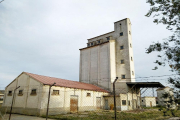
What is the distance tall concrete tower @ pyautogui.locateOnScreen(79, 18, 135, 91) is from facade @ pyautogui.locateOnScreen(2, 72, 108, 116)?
28.5 ft

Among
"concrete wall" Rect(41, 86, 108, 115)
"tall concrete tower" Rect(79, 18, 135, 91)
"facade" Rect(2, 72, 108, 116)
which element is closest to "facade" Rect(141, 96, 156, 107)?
"tall concrete tower" Rect(79, 18, 135, 91)

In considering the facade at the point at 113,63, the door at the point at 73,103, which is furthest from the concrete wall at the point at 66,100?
the facade at the point at 113,63

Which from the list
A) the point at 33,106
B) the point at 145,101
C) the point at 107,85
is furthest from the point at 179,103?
the point at 145,101

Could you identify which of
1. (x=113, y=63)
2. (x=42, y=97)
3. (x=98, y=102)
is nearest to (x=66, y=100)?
(x=42, y=97)

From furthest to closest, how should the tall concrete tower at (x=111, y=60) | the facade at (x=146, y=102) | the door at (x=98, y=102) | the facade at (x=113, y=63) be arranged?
the facade at (x=146, y=102) → the tall concrete tower at (x=111, y=60) → the facade at (x=113, y=63) → the door at (x=98, y=102)

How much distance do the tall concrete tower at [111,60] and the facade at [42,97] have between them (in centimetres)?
869

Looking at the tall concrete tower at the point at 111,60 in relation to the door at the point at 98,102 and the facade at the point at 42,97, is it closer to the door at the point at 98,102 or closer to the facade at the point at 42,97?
the door at the point at 98,102

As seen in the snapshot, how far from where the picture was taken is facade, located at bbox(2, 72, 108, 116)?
60.6 ft

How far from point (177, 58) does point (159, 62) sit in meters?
0.77

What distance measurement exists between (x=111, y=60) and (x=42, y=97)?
19998mm

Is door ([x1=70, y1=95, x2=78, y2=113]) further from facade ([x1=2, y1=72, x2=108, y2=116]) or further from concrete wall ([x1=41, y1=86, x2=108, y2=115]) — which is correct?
concrete wall ([x1=41, y1=86, x2=108, y2=115])

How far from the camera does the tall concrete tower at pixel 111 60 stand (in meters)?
33.0

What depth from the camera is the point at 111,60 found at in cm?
3366

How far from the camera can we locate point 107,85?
32281 mm
